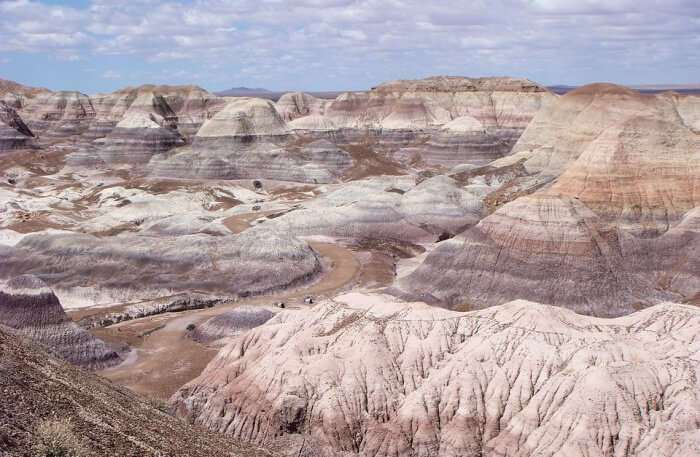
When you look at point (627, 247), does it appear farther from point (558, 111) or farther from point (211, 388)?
point (558, 111)

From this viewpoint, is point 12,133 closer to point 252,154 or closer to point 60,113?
point 60,113

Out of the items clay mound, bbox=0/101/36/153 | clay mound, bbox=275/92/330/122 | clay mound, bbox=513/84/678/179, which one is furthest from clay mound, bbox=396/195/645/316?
clay mound, bbox=275/92/330/122

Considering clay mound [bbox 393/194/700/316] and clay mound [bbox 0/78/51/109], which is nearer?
clay mound [bbox 393/194/700/316]

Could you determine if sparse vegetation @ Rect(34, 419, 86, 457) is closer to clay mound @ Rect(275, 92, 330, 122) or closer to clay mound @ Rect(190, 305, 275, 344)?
clay mound @ Rect(190, 305, 275, 344)

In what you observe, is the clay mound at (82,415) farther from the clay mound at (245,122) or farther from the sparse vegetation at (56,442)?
the clay mound at (245,122)

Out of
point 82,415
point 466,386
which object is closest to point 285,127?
point 466,386

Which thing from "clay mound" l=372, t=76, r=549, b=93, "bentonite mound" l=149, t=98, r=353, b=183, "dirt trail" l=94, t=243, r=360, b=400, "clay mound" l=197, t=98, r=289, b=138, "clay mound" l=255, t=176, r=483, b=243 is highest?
"clay mound" l=372, t=76, r=549, b=93

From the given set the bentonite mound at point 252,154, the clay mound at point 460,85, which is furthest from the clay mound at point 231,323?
the clay mound at point 460,85
